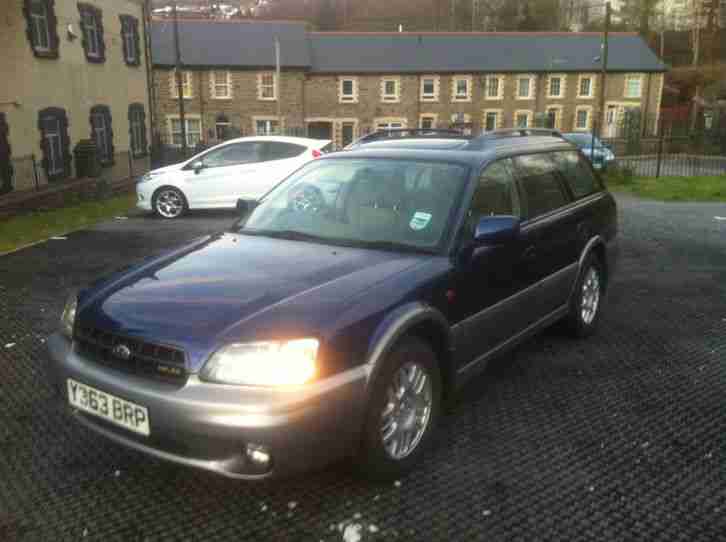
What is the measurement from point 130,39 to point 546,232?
2206 cm

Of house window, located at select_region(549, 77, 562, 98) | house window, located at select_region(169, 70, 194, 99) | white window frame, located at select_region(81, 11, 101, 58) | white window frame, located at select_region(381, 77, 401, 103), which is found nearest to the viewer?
white window frame, located at select_region(81, 11, 101, 58)

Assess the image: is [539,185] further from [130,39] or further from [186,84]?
[186,84]

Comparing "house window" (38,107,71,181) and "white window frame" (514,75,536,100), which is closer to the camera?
"house window" (38,107,71,181)

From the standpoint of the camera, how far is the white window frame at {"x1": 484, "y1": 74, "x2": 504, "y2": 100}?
4925 cm

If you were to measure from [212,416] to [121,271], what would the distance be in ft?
4.73

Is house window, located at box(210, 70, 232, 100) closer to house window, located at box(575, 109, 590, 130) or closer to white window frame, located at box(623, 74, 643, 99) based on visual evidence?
house window, located at box(575, 109, 590, 130)

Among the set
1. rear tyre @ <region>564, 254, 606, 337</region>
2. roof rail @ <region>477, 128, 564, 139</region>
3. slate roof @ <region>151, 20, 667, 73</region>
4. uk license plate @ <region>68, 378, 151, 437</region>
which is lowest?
rear tyre @ <region>564, 254, 606, 337</region>

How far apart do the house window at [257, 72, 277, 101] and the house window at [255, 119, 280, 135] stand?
159 cm

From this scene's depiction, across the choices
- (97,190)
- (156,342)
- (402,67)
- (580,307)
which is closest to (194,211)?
(97,190)

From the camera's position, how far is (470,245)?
3.82 meters

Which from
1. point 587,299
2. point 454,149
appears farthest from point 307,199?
point 587,299

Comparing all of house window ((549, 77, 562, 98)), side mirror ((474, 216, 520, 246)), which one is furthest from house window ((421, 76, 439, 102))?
side mirror ((474, 216, 520, 246))

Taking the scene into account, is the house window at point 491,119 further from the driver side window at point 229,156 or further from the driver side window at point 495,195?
the driver side window at point 495,195

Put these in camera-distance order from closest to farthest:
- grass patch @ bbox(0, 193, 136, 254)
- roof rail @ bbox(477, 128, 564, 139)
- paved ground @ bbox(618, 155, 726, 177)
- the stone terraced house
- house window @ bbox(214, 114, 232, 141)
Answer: roof rail @ bbox(477, 128, 564, 139) → grass patch @ bbox(0, 193, 136, 254) → paved ground @ bbox(618, 155, 726, 177) → the stone terraced house → house window @ bbox(214, 114, 232, 141)
